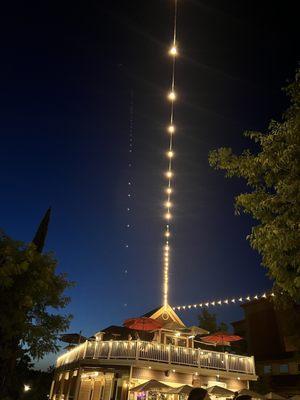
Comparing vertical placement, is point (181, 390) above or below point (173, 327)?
below

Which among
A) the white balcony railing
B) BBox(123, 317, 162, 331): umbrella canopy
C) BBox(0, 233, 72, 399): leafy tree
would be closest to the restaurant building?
the white balcony railing

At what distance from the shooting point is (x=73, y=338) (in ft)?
72.3

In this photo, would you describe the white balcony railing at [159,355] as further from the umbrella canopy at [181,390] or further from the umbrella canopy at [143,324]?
the umbrella canopy at [181,390]

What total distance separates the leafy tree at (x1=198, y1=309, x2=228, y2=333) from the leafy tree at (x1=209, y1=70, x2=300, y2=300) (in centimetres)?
2421

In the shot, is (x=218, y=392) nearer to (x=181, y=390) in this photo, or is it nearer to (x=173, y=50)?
(x=181, y=390)

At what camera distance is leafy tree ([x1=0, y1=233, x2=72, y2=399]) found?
28.8 ft

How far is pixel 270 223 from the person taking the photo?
26.5ft

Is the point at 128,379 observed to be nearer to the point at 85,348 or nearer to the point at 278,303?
the point at 85,348

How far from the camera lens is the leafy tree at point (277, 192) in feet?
24.7

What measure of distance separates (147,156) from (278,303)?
29.8 ft

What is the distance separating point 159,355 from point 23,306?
891cm

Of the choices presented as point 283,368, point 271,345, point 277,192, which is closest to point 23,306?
point 277,192

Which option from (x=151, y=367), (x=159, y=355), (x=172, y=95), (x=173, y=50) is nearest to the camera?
(x=173, y=50)

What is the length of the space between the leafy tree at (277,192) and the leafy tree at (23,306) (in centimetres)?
586
